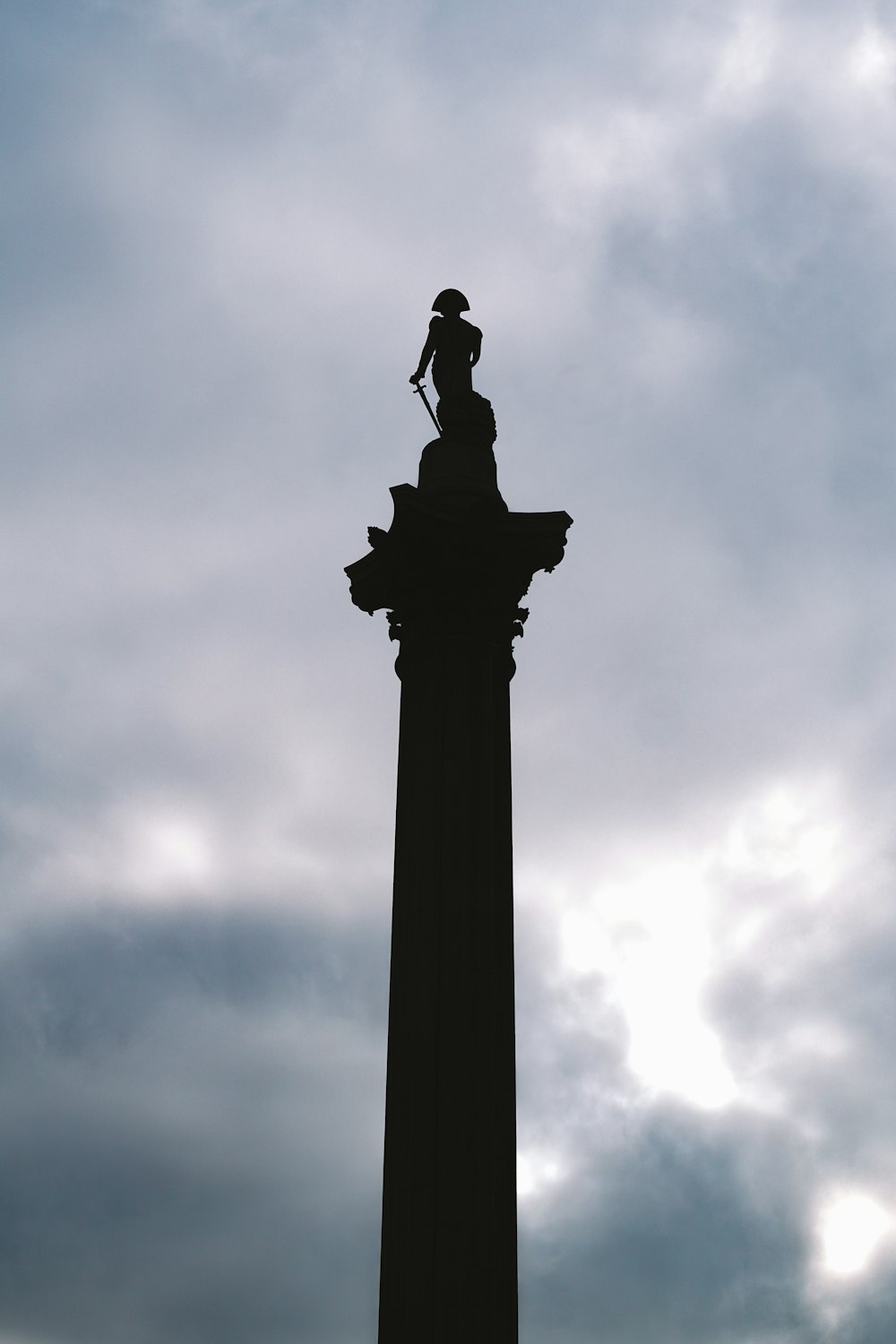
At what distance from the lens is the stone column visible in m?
26.6

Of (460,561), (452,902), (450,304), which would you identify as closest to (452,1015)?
(452,902)

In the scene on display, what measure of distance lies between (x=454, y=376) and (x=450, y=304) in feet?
7.51

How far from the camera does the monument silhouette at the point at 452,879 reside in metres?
26.6

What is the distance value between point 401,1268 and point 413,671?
1229 cm

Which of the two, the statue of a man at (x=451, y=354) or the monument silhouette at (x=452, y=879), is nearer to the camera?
the monument silhouette at (x=452, y=879)

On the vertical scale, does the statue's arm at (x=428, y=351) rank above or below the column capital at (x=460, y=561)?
above

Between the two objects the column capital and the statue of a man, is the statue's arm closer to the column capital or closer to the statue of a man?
the statue of a man

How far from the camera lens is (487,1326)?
26016 millimetres

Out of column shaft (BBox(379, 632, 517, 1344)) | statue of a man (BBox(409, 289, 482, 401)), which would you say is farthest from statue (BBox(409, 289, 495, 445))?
column shaft (BBox(379, 632, 517, 1344))

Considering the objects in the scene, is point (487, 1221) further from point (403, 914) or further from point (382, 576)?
point (382, 576)

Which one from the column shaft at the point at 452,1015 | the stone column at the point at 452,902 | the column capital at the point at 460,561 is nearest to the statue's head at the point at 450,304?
the stone column at the point at 452,902

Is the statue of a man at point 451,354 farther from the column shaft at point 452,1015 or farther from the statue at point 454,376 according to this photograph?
the column shaft at point 452,1015

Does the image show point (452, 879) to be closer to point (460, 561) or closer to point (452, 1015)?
point (452, 1015)

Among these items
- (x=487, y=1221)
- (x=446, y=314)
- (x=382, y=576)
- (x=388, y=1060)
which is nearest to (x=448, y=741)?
(x=382, y=576)
